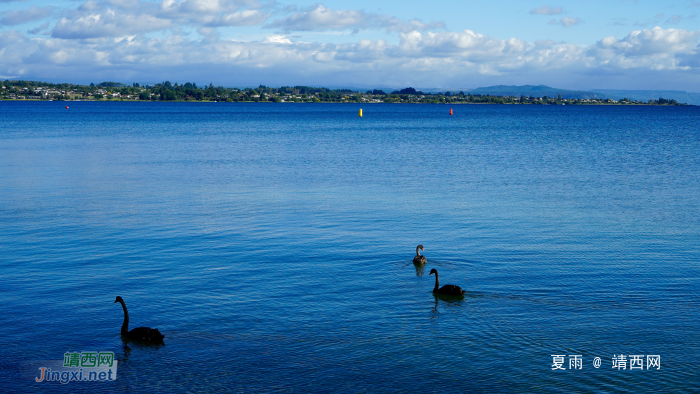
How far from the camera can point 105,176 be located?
44438 millimetres

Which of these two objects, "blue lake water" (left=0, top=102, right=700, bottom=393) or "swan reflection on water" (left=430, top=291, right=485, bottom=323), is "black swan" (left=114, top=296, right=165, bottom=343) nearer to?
"blue lake water" (left=0, top=102, right=700, bottom=393)

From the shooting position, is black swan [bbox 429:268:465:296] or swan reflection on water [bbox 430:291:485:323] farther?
black swan [bbox 429:268:465:296]

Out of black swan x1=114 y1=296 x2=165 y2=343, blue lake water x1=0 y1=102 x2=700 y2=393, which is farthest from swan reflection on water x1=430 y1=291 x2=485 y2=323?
black swan x1=114 y1=296 x2=165 y2=343

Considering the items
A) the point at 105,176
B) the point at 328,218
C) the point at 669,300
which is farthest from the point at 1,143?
the point at 669,300

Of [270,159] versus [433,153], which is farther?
[433,153]

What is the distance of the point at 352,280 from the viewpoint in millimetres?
19875

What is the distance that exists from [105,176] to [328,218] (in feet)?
76.2

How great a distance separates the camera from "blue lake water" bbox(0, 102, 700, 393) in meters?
13.6

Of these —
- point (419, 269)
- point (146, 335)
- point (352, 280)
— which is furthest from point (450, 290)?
point (146, 335)

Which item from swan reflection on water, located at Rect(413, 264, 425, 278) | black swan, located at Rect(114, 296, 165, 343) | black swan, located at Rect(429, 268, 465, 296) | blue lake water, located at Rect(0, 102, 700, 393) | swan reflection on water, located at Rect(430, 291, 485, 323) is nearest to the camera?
blue lake water, located at Rect(0, 102, 700, 393)

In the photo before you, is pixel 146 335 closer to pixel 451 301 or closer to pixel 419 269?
pixel 451 301

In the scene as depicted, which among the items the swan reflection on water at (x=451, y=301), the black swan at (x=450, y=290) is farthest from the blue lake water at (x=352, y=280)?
the black swan at (x=450, y=290)

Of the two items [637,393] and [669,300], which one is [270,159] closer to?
[669,300]

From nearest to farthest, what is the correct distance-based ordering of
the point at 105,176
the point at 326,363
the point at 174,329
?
the point at 326,363 < the point at 174,329 < the point at 105,176
